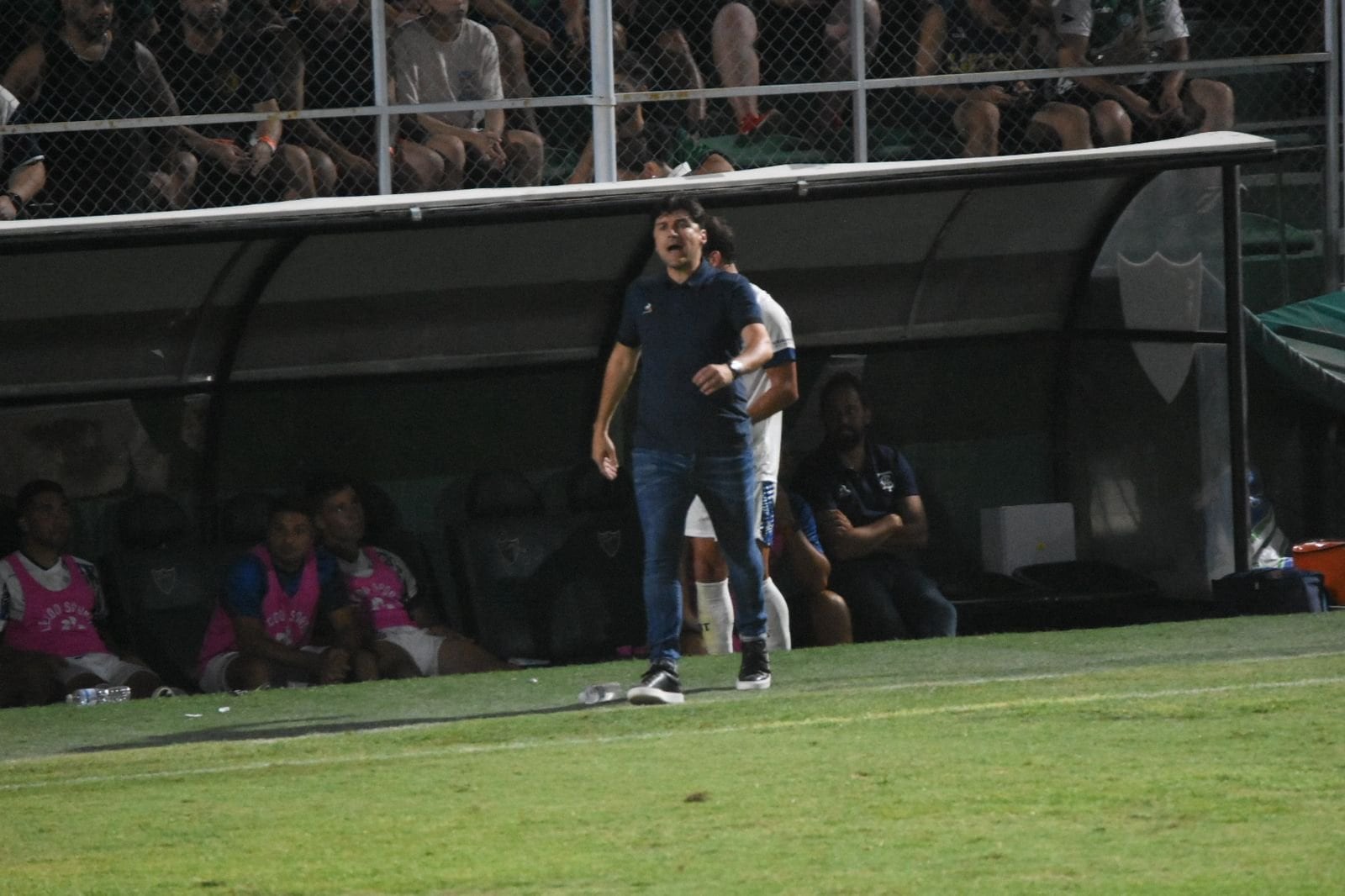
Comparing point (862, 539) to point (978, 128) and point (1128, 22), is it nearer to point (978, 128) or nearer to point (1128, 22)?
point (978, 128)

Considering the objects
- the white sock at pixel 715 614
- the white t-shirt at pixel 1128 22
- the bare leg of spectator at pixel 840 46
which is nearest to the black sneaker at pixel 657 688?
the white sock at pixel 715 614

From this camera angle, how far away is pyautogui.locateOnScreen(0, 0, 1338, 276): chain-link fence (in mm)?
11125

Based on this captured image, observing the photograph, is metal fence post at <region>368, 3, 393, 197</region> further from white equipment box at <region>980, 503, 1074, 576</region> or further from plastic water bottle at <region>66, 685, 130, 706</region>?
white equipment box at <region>980, 503, 1074, 576</region>

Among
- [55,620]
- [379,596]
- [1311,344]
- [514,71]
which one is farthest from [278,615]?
[1311,344]

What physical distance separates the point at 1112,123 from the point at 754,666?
563cm

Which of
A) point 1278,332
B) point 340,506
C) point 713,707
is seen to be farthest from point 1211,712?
point 1278,332

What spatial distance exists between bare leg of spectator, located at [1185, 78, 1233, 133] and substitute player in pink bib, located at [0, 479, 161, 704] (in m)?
6.64

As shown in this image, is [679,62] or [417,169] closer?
[417,169]

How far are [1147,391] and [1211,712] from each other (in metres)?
5.59

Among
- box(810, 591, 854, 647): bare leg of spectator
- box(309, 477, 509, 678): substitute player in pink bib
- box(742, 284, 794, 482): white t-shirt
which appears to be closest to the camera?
box(742, 284, 794, 482): white t-shirt

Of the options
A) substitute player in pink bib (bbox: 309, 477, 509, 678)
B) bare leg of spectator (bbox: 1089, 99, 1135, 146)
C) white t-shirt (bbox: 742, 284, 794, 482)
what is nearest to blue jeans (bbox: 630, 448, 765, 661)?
white t-shirt (bbox: 742, 284, 794, 482)

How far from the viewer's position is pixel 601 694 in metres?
7.93

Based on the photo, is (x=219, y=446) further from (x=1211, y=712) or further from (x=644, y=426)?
(x=1211, y=712)

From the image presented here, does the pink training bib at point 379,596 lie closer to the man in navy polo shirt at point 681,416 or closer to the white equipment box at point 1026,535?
the man in navy polo shirt at point 681,416
